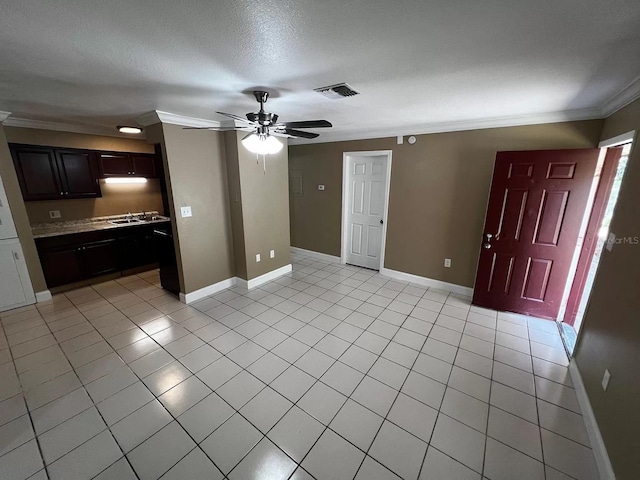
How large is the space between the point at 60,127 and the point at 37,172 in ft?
2.31

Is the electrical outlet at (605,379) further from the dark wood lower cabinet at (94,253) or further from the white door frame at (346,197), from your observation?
the dark wood lower cabinet at (94,253)

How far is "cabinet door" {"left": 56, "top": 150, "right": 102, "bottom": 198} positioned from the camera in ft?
11.7

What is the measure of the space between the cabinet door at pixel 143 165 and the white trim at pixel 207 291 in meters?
2.38

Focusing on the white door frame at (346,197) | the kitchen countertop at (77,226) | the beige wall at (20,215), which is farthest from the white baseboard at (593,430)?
the beige wall at (20,215)

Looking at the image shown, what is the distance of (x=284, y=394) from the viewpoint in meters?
2.00

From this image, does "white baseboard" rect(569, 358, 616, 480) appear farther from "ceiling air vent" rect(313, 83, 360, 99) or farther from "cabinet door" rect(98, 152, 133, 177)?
"cabinet door" rect(98, 152, 133, 177)

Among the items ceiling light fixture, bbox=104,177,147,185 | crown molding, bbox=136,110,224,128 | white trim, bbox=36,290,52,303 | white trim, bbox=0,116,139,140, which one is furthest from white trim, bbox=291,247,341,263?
white trim, bbox=36,290,52,303

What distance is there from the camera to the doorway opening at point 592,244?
2.52 metres

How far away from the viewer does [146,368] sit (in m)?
2.25

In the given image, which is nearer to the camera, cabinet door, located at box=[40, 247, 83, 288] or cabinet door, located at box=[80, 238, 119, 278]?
cabinet door, located at box=[40, 247, 83, 288]

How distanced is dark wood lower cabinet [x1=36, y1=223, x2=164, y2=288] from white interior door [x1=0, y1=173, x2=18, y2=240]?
28 cm

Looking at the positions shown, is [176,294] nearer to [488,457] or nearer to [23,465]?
[23,465]

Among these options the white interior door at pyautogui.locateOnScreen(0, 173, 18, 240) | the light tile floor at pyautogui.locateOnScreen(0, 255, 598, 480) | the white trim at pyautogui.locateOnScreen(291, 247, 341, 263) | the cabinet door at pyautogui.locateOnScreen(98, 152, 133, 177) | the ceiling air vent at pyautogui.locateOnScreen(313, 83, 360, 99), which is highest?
the ceiling air vent at pyautogui.locateOnScreen(313, 83, 360, 99)

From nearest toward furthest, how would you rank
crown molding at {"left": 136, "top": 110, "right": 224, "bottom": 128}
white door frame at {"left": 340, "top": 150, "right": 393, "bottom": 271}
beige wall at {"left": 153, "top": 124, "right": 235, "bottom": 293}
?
crown molding at {"left": 136, "top": 110, "right": 224, "bottom": 128}, beige wall at {"left": 153, "top": 124, "right": 235, "bottom": 293}, white door frame at {"left": 340, "top": 150, "right": 393, "bottom": 271}
